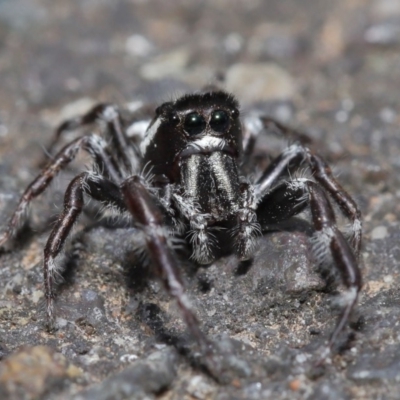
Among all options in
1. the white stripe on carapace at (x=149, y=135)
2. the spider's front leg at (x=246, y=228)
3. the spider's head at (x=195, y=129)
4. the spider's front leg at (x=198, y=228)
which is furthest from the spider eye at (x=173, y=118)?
the spider's front leg at (x=246, y=228)

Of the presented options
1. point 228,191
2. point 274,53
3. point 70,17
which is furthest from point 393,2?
point 228,191

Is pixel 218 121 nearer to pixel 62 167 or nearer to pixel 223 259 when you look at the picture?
pixel 223 259

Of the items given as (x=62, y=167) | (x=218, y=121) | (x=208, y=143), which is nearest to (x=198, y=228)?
(x=208, y=143)

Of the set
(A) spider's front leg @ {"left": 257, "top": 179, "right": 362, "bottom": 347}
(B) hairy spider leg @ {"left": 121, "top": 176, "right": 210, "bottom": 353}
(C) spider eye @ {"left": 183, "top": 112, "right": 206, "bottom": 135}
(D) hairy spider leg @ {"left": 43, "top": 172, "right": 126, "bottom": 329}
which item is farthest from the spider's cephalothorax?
(B) hairy spider leg @ {"left": 121, "top": 176, "right": 210, "bottom": 353}

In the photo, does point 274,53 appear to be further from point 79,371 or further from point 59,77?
point 79,371

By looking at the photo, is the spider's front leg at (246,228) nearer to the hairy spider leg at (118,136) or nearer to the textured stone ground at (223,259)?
the textured stone ground at (223,259)

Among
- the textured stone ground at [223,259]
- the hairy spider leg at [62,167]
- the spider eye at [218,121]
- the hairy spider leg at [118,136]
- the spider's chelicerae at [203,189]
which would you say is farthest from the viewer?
the hairy spider leg at [118,136]
